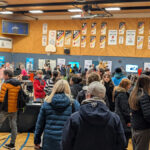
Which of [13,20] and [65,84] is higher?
[13,20]

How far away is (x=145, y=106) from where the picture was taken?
3088 mm

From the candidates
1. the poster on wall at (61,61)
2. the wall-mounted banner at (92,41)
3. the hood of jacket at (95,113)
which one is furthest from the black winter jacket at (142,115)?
the poster on wall at (61,61)

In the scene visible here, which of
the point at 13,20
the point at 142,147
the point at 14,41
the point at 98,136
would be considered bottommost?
the point at 142,147

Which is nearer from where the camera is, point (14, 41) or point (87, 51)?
point (87, 51)

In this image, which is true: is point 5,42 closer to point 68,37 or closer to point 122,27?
point 68,37

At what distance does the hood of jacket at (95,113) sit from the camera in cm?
197

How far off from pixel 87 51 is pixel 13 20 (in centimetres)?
760

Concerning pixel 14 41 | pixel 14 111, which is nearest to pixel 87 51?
pixel 14 41

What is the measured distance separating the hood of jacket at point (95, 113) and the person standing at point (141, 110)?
1.24 metres

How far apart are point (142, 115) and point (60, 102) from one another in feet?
4.00

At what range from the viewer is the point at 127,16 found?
18359 millimetres

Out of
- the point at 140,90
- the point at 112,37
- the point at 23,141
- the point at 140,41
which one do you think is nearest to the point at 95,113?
the point at 140,90

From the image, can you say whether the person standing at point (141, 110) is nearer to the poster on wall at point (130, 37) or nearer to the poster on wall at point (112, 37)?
the poster on wall at point (130, 37)

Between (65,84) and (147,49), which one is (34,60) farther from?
(65,84)
